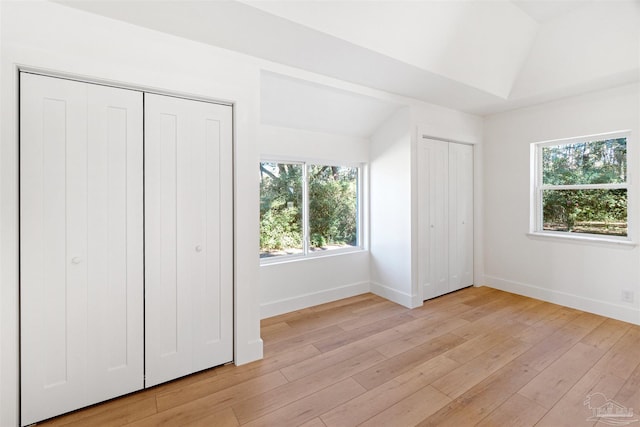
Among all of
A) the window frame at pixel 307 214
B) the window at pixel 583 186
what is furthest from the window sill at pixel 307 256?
the window at pixel 583 186

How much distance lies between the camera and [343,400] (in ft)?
6.14

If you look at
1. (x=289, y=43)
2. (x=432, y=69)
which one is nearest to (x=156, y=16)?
(x=289, y=43)

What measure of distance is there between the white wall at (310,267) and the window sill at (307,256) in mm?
20

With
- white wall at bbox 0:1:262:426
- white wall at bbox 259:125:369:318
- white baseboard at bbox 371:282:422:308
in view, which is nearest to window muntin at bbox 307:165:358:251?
white wall at bbox 259:125:369:318

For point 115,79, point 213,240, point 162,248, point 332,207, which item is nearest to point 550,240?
point 332,207

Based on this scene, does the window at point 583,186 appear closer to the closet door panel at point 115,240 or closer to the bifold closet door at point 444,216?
the bifold closet door at point 444,216

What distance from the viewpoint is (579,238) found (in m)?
3.32

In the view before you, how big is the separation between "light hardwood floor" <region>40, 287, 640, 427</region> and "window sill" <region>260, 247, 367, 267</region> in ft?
1.97

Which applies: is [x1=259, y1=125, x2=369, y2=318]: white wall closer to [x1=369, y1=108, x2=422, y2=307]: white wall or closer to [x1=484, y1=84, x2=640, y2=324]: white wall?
[x1=369, y1=108, x2=422, y2=307]: white wall

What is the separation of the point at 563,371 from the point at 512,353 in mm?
331

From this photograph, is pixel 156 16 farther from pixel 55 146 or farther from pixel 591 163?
pixel 591 163

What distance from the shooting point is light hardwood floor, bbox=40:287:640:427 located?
1736 mm

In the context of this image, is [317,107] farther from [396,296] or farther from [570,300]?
[570,300]

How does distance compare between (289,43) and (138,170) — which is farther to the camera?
(289,43)
